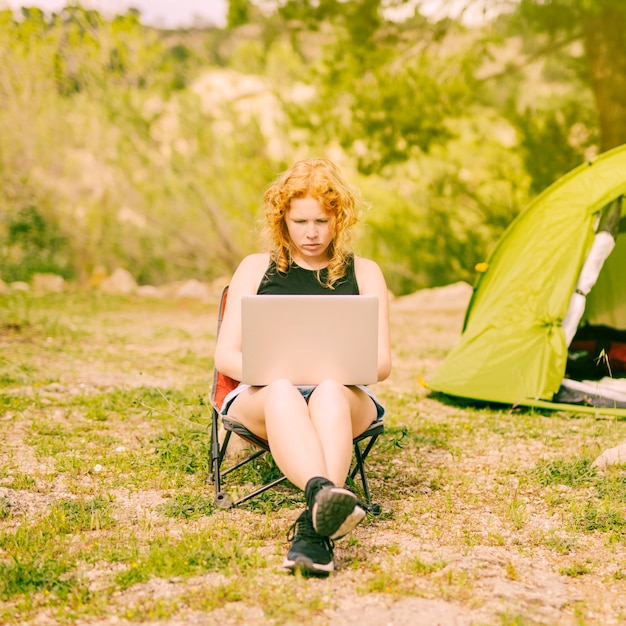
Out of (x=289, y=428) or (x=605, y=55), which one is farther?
(x=605, y=55)

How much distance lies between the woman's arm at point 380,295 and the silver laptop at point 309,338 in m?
0.17

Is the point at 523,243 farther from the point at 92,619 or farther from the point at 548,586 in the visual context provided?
the point at 92,619

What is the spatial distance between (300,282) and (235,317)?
298mm

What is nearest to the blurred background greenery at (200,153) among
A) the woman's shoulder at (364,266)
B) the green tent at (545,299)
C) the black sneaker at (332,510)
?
the green tent at (545,299)

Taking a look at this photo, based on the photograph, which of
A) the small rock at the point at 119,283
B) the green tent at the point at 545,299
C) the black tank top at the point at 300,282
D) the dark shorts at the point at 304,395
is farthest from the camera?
the small rock at the point at 119,283

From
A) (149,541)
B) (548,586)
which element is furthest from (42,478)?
(548,586)

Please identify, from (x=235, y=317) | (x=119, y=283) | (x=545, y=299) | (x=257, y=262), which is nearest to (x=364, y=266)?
(x=257, y=262)

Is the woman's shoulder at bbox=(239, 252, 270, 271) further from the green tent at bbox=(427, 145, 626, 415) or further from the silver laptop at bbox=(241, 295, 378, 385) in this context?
the green tent at bbox=(427, 145, 626, 415)

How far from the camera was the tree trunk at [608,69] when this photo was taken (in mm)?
8250

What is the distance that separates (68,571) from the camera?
2.42 m

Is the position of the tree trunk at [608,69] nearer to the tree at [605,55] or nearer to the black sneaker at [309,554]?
the tree at [605,55]

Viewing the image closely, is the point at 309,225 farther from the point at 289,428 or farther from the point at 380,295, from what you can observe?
the point at 289,428

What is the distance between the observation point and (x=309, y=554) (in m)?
2.38

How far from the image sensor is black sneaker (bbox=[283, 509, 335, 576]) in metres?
2.37
